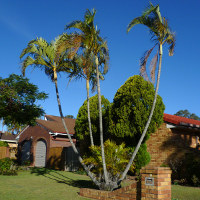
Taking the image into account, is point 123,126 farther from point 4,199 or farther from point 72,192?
point 4,199

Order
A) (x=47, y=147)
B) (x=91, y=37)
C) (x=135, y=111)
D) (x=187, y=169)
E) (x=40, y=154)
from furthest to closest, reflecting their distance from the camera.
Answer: (x=40, y=154), (x=47, y=147), (x=135, y=111), (x=187, y=169), (x=91, y=37)

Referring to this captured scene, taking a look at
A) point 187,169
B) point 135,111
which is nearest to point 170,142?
point 187,169

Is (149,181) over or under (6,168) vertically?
over

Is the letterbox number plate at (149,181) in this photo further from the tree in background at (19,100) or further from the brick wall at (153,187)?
the tree in background at (19,100)

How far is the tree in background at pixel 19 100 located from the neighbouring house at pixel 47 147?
13.5 ft

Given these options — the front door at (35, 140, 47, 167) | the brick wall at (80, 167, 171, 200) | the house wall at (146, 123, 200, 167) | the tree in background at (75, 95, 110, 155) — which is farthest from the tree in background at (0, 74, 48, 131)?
the brick wall at (80, 167, 171, 200)

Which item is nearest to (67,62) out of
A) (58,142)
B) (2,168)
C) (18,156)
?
(2,168)

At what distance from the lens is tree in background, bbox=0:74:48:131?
18.6 m

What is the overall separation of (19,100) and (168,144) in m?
11.5

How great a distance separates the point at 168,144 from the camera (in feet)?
50.1

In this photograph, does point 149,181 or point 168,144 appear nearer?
point 149,181

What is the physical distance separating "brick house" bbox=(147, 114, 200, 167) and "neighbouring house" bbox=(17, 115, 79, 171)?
762cm

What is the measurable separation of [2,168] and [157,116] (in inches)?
427

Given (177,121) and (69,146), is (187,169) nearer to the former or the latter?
(177,121)
